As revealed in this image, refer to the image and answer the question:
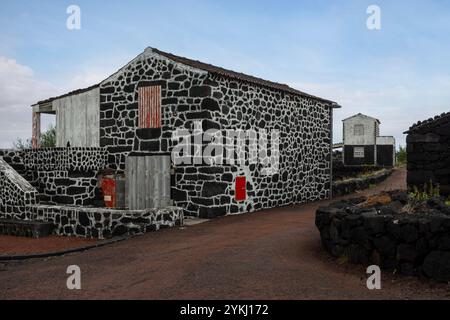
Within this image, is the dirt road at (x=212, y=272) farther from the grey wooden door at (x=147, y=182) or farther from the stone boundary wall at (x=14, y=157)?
the stone boundary wall at (x=14, y=157)

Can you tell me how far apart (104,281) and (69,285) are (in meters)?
0.53

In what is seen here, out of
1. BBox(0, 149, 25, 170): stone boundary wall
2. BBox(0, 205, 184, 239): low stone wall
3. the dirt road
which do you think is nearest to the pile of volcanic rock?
the dirt road

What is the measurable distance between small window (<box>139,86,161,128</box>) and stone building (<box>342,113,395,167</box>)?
1064 inches

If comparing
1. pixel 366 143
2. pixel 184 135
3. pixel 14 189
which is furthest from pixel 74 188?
pixel 366 143

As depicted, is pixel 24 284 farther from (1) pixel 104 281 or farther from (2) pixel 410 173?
(2) pixel 410 173

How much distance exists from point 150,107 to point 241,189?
3751 millimetres

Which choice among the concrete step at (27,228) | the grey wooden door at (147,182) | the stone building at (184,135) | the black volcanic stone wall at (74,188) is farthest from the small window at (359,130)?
the concrete step at (27,228)

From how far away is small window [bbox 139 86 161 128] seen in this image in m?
14.4

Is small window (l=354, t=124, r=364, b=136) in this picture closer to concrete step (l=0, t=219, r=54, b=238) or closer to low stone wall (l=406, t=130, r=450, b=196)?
low stone wall (l=406, t=130, r=450, b=196)

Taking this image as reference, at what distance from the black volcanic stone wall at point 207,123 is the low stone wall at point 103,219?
1.65m

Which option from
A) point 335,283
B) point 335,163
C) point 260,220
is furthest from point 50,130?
point 335,283

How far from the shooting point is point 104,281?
7.39 metres

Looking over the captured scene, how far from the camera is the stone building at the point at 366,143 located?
38.1 metres
